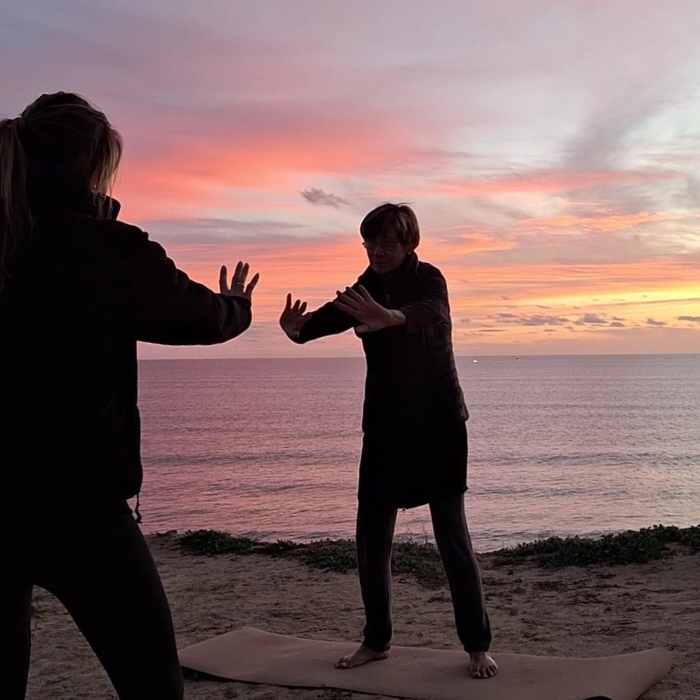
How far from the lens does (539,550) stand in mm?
8961

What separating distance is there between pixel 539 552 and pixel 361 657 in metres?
4.20

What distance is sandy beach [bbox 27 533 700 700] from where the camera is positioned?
5.41 m

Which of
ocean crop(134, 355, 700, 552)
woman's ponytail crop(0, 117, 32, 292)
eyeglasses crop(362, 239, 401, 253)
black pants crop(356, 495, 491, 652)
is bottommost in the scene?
ocean crop(134, 355, 700, 552)

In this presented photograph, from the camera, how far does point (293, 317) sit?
501 cm

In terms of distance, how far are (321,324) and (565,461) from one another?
1408 inches

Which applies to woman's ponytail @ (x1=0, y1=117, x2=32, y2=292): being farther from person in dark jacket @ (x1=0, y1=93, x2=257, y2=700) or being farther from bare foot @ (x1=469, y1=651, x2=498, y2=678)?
bare foot @ (x1=469, y1=651, x2=498, y2=678)

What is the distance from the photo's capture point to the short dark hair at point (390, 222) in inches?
185

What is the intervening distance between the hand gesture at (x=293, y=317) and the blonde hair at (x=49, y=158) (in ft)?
8.06

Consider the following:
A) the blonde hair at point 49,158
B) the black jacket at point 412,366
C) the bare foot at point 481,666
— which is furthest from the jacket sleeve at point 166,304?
the bare foot at point 481,666

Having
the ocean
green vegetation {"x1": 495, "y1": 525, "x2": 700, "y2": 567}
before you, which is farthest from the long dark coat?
the ocean

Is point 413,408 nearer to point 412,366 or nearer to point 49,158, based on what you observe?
point 412,366

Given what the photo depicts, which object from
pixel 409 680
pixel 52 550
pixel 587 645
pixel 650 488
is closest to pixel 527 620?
pixel 587 645

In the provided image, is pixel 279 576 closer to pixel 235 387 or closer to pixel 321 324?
pixel 321 324

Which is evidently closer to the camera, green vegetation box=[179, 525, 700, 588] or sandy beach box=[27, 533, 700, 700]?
sandy beach box=[27, 533, 700, 700]
